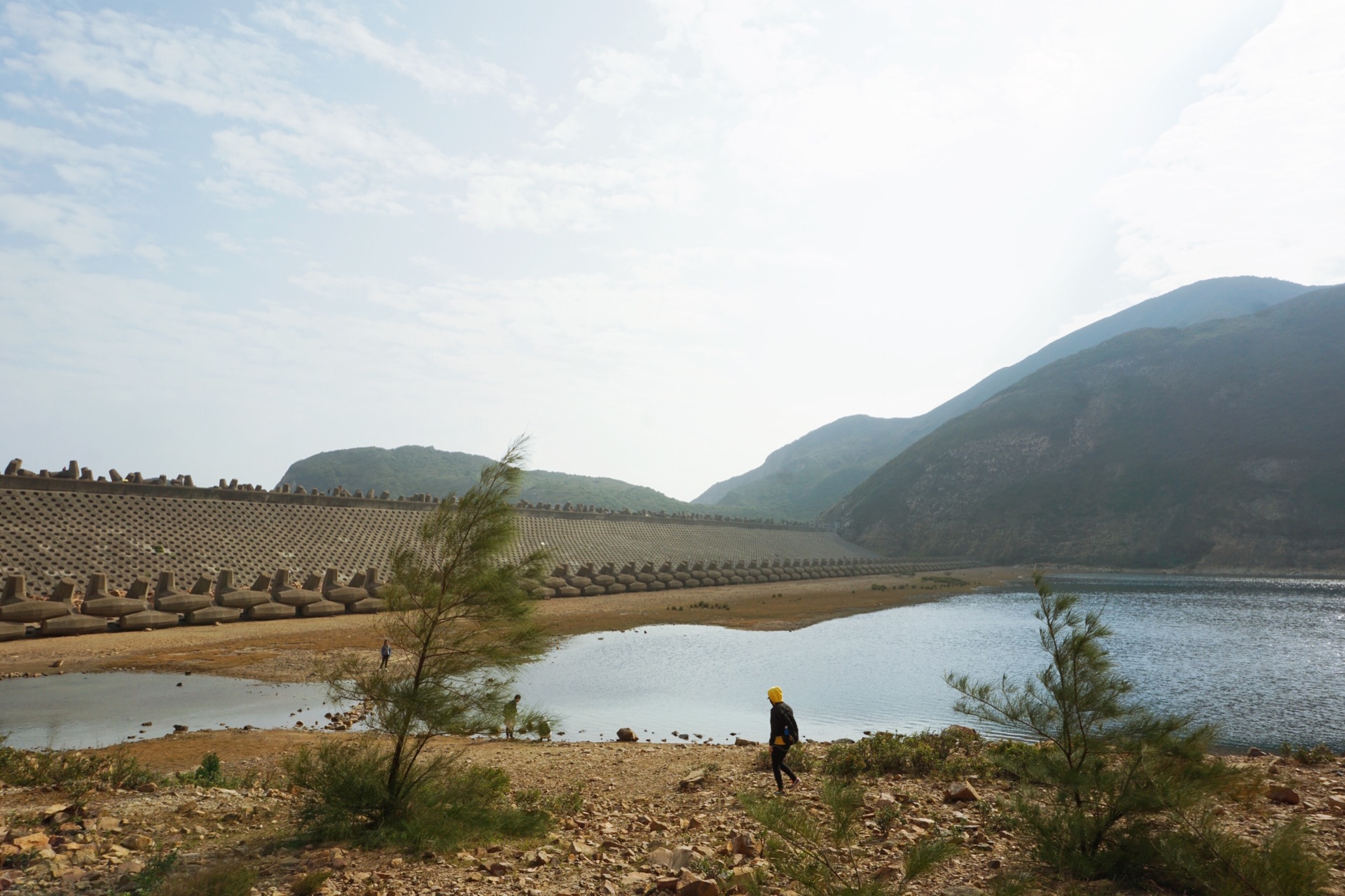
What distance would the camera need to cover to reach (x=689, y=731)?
18328mm

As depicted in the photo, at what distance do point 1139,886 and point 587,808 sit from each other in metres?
7.30

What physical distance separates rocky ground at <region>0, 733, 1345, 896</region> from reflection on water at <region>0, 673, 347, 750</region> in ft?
17.9

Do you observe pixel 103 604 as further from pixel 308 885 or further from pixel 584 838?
pixel 584 838

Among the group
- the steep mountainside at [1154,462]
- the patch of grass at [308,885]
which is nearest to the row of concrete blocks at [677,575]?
the patch of grass at [308,885]

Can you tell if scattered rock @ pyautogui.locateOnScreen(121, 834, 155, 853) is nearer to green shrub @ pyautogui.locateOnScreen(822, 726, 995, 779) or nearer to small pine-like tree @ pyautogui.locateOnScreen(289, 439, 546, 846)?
small pine-like tree @ pyautogui.locateOnScreen(289, 439, 546, 846)

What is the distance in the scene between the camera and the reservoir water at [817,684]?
17.8m

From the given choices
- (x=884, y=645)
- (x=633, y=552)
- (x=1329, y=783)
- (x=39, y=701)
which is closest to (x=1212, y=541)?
(x=633, y=552)

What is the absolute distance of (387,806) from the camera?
375 inches

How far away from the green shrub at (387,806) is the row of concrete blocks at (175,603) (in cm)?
1701

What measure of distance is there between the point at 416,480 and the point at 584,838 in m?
187

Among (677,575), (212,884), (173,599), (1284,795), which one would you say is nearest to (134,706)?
(212,884)

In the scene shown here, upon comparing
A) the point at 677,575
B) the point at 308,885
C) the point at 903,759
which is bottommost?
the point at 677,575

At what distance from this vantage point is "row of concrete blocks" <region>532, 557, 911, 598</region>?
51.7 metres

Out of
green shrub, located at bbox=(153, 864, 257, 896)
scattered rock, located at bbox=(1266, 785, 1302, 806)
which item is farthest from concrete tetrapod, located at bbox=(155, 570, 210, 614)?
scattered rock, located at bbox=(1266, 785, 1302, 806)
